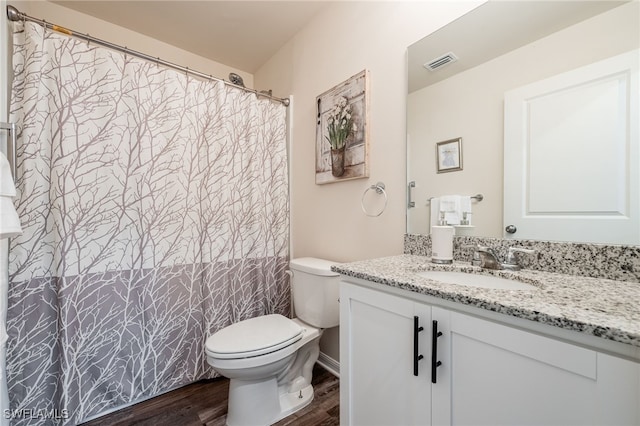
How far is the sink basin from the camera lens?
85 cm

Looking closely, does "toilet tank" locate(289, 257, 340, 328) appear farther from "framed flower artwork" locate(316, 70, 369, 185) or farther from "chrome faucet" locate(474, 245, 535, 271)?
"chrome faucet" locate(474, 245, 535, 271)

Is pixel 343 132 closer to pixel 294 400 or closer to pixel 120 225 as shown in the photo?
pixel 120 225

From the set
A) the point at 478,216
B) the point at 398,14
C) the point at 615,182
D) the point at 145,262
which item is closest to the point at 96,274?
the point at 145,262

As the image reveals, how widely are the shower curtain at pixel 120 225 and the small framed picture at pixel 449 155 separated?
1179mm

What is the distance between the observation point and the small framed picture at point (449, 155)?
44.8 inches

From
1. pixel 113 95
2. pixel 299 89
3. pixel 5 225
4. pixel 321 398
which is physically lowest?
pixel 321 398

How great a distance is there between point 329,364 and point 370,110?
1.62 m

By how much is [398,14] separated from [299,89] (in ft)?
2.79

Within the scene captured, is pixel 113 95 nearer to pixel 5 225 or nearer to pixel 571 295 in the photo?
pixel 5 225

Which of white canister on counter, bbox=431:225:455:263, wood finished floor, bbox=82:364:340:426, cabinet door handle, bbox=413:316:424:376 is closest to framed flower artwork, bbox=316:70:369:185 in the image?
A: white canister on counter, bbox=431:225:455:263

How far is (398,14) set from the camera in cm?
131

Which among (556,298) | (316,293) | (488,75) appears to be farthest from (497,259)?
(316,293)

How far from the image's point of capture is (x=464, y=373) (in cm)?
66

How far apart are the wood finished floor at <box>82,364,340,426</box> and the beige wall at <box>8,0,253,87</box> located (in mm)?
2103
